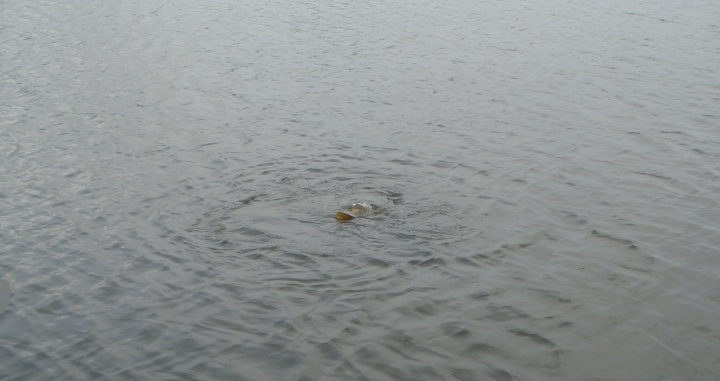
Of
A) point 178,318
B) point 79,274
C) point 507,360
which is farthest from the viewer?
point 79,274

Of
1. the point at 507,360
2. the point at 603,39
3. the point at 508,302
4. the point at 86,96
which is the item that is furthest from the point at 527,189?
the point at 603,39

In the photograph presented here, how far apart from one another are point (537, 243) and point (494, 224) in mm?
714

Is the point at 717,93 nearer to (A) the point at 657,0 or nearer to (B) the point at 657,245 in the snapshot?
(B) the point at 657,245

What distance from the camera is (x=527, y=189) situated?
1119 cm

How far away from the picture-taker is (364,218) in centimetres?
986

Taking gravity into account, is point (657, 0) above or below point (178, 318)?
above

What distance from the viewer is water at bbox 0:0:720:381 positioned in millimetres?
7418

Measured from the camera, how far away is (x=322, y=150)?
42.0 feet

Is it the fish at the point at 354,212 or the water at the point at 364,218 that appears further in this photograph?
the fish at the point at 354,212

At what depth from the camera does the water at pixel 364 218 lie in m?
7.42

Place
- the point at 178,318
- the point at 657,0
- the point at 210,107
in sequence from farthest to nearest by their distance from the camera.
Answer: the point at 657,0 → the point at 210,107 → the point at 178,318

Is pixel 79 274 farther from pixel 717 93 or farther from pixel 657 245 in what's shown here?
pixel 717 93

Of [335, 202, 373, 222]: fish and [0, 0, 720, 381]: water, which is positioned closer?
[0, 0, 720, 381]: water

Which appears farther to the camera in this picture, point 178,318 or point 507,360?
point 178,318
